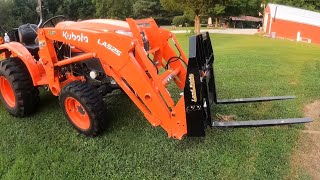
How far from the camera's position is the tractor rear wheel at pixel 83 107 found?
4445mm

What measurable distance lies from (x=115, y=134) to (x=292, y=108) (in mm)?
3100

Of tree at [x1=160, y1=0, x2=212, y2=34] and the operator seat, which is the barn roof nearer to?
tree at [x1=160, y1=0, x2=212, y2=34]

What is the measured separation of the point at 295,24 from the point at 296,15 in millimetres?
800

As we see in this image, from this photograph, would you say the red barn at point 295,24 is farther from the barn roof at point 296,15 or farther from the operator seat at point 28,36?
the operator seat at point 28,36

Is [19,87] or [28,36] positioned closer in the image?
[19,87]

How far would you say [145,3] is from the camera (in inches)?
2400

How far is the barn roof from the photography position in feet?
96.9

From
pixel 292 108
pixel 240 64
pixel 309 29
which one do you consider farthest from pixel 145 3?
pixel 292 108

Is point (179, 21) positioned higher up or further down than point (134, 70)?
further down

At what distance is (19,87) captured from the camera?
17.0 feet

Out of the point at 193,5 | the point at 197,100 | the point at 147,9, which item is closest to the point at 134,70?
the point at 197,100

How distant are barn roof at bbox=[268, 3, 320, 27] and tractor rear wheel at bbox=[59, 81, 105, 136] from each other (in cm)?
2885

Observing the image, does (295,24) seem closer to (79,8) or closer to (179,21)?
(179,21)

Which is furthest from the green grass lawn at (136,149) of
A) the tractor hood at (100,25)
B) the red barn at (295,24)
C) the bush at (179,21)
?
the bush at (179,21)
